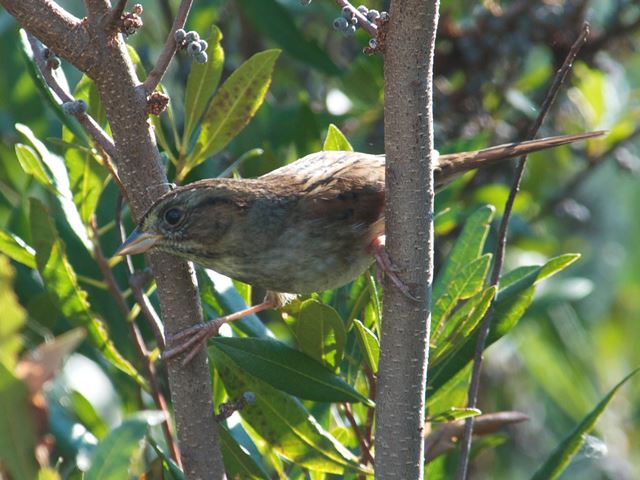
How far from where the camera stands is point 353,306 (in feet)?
8.54

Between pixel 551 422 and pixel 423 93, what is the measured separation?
10.4ft

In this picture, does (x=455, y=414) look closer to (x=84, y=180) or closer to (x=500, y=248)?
(x=500, y=248)

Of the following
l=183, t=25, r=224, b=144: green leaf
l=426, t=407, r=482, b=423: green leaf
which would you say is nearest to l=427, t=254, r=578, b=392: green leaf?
l=426, t=407, r=482, b=423: green leaf

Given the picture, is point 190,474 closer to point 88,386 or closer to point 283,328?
point 283,328

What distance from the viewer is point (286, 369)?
2.23 m

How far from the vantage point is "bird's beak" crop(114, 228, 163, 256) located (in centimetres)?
228

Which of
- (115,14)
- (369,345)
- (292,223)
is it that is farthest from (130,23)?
(292,223)

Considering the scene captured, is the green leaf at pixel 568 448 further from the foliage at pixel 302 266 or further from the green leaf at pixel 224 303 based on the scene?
the green leaf at pixel 224 303

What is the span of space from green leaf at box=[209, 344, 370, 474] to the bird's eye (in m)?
0.34

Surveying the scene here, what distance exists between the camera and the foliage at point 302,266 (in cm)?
227

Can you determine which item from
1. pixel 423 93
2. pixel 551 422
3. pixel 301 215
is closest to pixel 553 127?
pixel 551 422

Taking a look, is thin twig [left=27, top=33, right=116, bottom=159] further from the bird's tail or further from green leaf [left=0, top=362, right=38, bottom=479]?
the bird's tail

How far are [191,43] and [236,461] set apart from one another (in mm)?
911

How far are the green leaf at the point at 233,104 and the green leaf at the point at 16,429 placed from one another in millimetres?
1228
